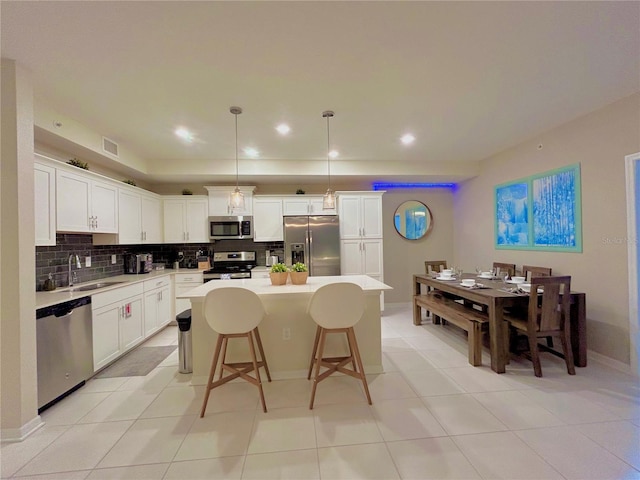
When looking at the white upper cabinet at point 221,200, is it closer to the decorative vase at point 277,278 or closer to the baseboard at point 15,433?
the decorative vase at point 277,278

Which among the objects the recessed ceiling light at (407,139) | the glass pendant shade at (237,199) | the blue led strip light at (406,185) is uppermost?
the recessed ceiling light at (407,139)

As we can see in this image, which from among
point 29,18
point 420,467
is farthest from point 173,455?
point 29,18

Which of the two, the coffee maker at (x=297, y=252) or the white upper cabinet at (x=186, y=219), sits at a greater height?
the white upper cabinet at (x=186, y=219)

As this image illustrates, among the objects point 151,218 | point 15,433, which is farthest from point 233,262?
point 15,433

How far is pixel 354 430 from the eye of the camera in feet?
6.22

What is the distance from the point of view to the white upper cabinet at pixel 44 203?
2359mm

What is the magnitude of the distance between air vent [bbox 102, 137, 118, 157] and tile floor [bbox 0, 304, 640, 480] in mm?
2694

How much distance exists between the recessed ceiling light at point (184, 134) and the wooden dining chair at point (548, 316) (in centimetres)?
407

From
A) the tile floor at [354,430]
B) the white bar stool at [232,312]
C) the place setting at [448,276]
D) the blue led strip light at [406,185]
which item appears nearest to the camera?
the tile floor at [354,430]

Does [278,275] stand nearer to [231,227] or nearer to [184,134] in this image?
[184,134]

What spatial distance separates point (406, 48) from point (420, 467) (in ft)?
8.99

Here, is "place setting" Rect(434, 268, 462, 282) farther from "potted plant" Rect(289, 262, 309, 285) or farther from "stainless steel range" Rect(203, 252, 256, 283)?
"stainless steel range" Rect(203, 252, 256, 283)

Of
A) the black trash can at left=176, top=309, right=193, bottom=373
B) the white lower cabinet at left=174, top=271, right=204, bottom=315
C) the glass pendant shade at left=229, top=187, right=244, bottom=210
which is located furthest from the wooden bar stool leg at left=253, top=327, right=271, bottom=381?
the white lower cabinet at left=174, top=271, right=204, bottom=315

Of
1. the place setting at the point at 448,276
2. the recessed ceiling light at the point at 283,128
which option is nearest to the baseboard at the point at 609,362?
the place setting at the point at 448,276
